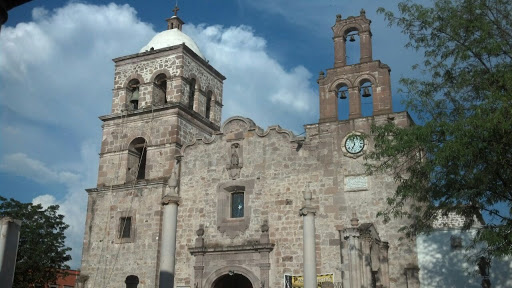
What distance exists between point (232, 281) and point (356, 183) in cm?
632

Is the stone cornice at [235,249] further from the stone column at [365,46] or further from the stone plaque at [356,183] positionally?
the stone column at [365,46]

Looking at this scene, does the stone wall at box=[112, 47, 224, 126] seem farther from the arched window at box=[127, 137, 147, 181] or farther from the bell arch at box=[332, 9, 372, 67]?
the bell arch at box=[332, 9, 372, 67]

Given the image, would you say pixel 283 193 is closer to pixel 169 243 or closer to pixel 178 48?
pixel 169 243

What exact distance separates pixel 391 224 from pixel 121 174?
11.4m

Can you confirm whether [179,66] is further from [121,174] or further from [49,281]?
[49,281]

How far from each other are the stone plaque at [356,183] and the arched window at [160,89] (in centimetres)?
984

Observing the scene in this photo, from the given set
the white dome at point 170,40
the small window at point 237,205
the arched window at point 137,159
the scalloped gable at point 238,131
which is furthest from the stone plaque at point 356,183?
the white dome at point 170,40

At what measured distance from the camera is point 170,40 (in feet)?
84.9

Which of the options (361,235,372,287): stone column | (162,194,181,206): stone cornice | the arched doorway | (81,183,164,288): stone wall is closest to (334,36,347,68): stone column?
(361,235,372,287): stone column

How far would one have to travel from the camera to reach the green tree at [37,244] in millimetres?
22391

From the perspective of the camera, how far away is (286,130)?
21.0m

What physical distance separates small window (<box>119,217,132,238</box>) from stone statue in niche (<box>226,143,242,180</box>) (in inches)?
183

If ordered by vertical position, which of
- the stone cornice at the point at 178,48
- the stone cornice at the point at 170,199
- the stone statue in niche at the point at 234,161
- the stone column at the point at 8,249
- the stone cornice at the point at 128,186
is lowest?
the stone column at the point at 8,249

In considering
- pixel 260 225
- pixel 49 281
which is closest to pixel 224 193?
pixel 260 225
